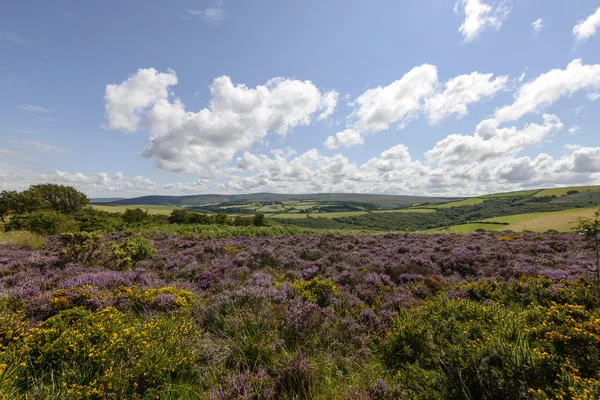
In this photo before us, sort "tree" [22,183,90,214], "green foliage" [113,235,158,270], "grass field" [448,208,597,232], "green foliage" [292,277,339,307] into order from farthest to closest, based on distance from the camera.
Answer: "tree" [22,183,90,214] < "grass field" [448,208,597,232] < "green foliage" [113,235,158,270] < "green foliage" [292,277,339,307]

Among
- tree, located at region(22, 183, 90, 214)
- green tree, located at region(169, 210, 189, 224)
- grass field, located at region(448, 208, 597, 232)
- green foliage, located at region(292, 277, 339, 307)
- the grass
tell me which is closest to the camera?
green foliage, located at region(292, 277, 339, 307)

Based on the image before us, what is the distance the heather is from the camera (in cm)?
291

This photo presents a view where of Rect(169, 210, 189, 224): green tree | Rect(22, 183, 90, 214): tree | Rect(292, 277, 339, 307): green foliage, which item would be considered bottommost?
Rect(169, 210, 189, 224): green tree

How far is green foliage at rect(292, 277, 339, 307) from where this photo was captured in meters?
6.29

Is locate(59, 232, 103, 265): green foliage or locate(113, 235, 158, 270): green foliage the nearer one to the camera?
locate(59, 232, 103, 265): green foliage

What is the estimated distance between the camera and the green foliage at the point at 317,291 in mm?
6285

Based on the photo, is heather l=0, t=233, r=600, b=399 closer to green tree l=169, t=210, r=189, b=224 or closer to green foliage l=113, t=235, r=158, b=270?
green foliage l=113, t=235, r=158, b=270

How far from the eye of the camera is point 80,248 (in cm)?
891

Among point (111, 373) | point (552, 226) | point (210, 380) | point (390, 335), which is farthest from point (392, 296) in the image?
point (552, 226)

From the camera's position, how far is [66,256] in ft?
28.5

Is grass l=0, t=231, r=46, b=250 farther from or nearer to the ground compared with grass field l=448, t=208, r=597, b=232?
farther from the ground

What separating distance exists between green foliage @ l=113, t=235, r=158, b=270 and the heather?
1862mm

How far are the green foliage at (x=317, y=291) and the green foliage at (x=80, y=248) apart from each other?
27.6 feet

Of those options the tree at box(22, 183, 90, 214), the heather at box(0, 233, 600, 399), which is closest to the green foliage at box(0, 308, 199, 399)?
the heather at box(0, 233, 600, 399)
